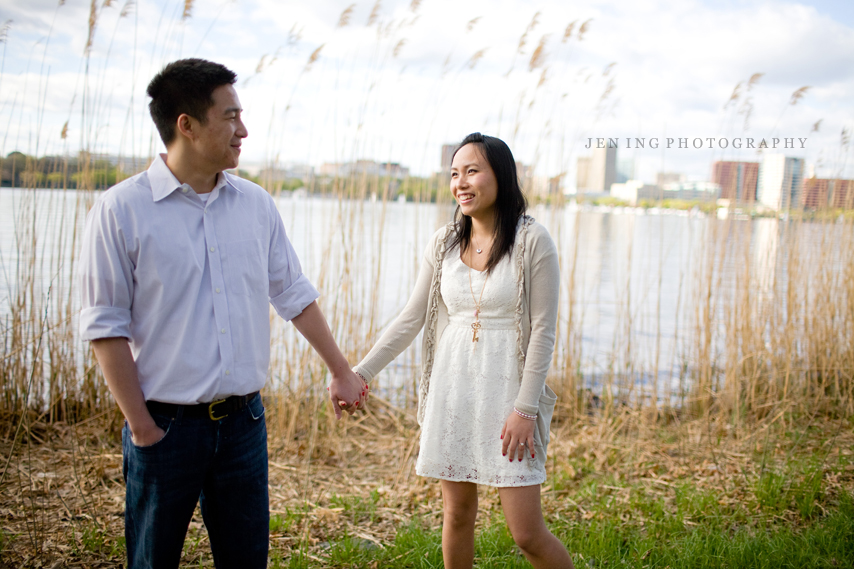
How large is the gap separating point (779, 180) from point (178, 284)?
427 centimetres

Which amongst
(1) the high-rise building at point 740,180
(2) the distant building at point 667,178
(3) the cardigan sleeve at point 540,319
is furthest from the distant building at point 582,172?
(3) the cardigan sleeve at point 540,319

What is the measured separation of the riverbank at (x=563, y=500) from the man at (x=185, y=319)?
883mm

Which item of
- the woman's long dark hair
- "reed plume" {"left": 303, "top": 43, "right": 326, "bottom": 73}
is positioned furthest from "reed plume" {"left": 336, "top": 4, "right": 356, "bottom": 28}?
the woman's long dark hair

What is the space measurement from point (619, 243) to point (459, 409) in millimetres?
15514

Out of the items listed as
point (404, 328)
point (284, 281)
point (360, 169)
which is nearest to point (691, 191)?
point (360, 169)

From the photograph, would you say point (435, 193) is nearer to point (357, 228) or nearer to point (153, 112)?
point (357, 228)

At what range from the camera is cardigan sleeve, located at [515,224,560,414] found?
1.73 meters

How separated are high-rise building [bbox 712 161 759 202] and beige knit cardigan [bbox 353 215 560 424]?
3029 mm

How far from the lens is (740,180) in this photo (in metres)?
4.27

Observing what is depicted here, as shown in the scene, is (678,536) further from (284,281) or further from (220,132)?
(220,132)

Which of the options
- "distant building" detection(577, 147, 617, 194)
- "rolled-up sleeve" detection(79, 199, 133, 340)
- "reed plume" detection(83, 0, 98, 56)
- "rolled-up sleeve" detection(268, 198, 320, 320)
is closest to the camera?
"rolled-up sleeve" detection(79, 199, 133, 340)

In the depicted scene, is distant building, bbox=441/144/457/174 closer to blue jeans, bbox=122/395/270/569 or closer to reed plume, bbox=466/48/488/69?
reed plume, bbox=466/48/488/69

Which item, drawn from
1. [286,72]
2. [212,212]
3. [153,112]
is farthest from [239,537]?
[286,72]

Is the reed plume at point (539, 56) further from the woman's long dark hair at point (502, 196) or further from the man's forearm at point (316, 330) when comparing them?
the man's forearm at point (316, 330)
